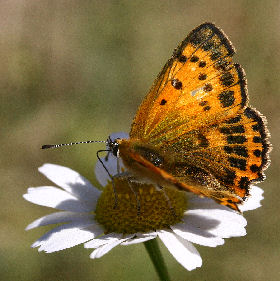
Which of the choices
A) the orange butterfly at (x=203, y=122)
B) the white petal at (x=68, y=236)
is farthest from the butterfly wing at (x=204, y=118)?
the white petal at (x=68, y=236)

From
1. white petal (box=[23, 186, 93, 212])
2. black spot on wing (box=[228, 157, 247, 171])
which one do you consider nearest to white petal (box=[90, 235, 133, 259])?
white petal (box=[23, 186, 93, 212])

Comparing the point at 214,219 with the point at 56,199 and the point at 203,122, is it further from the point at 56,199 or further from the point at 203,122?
the point at 56,199

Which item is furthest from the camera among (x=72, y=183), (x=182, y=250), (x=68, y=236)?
(x=72, y=183)

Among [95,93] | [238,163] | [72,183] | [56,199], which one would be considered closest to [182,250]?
[238,163]

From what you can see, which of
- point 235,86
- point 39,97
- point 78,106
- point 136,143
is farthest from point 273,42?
point 136,143

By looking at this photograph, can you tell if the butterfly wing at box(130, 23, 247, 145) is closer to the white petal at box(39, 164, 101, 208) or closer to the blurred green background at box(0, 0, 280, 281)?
the white petal at box(39, 164, 101, 208)

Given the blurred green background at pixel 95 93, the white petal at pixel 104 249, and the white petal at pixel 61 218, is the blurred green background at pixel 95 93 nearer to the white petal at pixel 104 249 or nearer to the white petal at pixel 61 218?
the white petal at pixel 61 218
